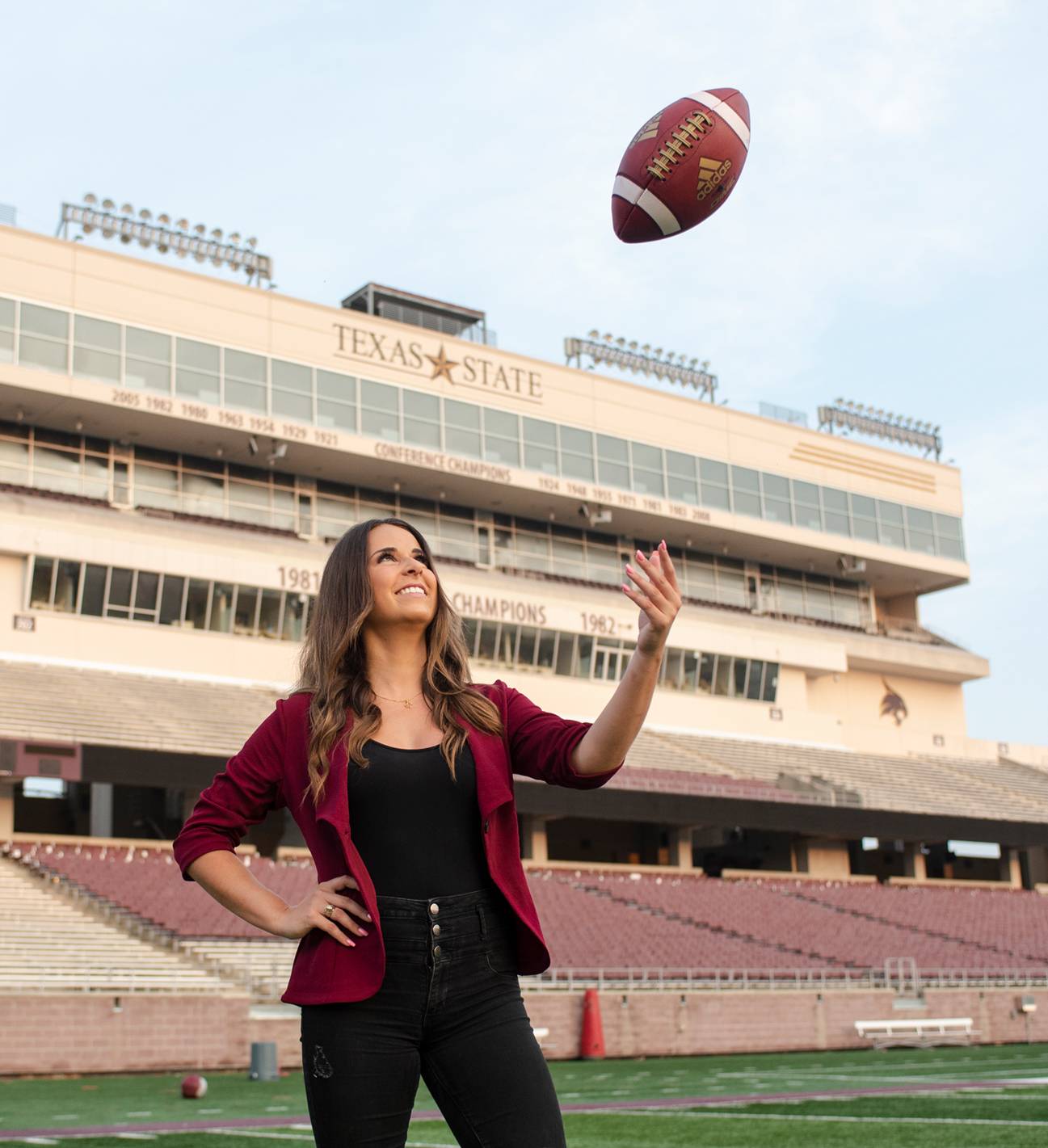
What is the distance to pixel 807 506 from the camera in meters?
46.6

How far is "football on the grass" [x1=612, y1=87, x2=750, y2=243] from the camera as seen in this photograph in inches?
256

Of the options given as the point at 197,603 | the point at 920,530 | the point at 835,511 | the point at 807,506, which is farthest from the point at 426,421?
the point at 920,530

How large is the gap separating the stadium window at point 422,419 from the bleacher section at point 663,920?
1122cm

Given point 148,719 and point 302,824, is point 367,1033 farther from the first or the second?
point 148,719

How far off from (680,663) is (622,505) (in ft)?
14.6

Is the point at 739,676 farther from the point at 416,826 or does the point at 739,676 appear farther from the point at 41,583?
the point at 416,826

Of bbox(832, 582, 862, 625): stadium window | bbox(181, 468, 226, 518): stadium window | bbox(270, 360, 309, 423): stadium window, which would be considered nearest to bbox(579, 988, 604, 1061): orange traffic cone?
bbox(270, 360, 309, 423): stadium window

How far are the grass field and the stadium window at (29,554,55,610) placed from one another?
1586 cm

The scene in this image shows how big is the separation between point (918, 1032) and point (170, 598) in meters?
18.0

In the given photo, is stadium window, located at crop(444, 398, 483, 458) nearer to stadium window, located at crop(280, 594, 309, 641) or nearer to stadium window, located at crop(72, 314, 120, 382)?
stadium window, located at crop(280, 594, 309, 641)

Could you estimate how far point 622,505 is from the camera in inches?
1641

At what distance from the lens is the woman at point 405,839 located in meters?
2.91

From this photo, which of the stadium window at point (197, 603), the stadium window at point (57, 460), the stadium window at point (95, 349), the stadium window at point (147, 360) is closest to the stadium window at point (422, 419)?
the stadium window at point (147, 360)

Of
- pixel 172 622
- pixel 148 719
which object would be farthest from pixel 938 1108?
pixel 172 622
